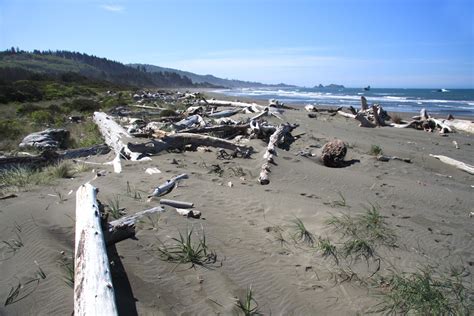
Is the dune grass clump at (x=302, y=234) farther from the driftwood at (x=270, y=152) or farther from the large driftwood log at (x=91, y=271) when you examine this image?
the large driftwood log at (x=91, y=271)

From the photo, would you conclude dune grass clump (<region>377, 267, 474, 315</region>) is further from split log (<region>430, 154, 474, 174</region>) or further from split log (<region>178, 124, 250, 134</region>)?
split log (<region>178, 124, 250, 134</region>)

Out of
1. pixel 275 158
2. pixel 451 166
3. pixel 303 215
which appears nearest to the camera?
pixel 303 215

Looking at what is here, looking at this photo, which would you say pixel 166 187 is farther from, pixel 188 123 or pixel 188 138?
pixel 188 123

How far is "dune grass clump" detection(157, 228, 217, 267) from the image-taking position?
11.1 feet

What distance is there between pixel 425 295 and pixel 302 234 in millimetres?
1468

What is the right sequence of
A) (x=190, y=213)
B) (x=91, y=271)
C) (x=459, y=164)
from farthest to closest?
(x=459, y=164) → (x=190, y=213) → (x=91, y=271)

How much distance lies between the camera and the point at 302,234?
403 cm

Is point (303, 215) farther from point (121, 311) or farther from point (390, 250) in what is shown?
point (121, 311)

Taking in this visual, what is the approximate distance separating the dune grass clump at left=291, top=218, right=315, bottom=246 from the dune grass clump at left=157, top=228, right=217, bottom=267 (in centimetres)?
108

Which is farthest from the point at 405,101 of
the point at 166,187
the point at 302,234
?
the point at 302,234

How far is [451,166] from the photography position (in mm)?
7922

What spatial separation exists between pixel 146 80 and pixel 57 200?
99.1 m

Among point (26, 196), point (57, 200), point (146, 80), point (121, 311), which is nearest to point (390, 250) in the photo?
point (121, 311)

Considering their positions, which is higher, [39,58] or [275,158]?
[39,58]
